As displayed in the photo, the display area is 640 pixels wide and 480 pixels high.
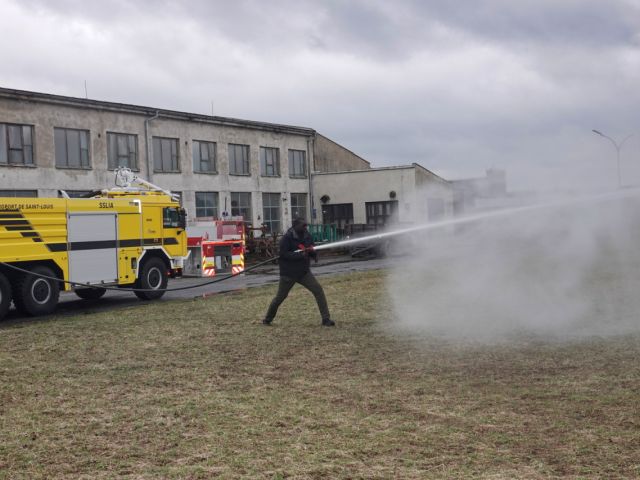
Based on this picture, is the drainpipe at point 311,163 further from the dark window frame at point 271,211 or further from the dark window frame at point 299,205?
the dark window frame at point 271,211

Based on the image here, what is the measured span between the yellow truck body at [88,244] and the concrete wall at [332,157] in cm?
3026

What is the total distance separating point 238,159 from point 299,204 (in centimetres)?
620

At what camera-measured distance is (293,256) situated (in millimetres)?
12250

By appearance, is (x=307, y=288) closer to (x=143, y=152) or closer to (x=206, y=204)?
(x=143, y=152)

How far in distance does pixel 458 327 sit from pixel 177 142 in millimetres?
29858

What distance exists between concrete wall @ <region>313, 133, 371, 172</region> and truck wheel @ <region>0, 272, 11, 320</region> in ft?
114

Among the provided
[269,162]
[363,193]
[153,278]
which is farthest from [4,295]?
[363,193]

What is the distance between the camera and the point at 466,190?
1277 cm

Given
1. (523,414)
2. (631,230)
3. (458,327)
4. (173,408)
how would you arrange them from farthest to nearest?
(631,230), (458,327), (173,408), (523,414)

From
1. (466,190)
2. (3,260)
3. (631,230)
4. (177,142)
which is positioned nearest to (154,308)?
(3,260)

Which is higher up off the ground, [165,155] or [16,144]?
[165,155]

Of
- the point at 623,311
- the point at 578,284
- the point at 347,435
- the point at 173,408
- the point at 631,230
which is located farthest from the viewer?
the point at 578,284

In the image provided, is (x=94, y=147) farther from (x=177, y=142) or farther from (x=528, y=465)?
(x=528, y=465)

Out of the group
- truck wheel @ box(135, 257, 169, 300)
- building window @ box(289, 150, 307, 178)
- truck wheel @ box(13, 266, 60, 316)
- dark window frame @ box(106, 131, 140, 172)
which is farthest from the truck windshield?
building window @ box(289, 150, 307, 178)
